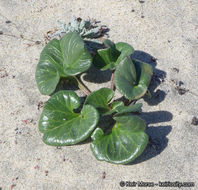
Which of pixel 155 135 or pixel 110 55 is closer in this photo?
pixel 155 135

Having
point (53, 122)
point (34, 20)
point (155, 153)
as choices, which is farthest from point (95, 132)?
point (34, 20)

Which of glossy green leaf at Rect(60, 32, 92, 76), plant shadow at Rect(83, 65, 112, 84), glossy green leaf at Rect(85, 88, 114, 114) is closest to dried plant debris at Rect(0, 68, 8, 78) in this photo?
glossy green leaf at Rect(60, 32, 92, 76)

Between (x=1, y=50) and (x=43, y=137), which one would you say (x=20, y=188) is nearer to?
(x=43, y=137)

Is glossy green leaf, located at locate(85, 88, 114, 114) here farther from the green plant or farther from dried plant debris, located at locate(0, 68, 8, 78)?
dried plant debris, located at locate(0, 68, 8, 78)

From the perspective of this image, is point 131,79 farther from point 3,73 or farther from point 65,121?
point 3,73

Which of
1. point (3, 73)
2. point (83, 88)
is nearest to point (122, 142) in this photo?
point (83, 88)

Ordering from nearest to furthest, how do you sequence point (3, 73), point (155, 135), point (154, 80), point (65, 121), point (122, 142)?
point (122, 142)
point (65, 121)
point (155, 135)
point (154, 80)
point (3, 73)
